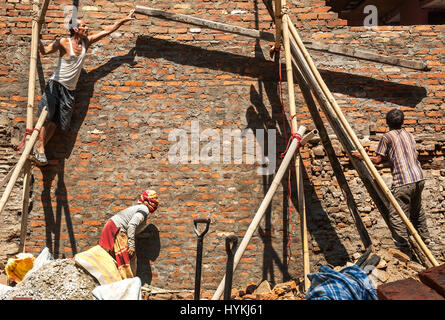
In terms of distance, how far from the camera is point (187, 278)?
4973mm

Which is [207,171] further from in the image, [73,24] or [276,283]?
[73,24]

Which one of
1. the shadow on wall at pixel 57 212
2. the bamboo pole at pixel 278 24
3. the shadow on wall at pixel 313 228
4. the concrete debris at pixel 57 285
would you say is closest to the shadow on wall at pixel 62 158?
the shadow on wall at pixel 57 212

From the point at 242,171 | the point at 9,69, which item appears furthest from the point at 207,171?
the point at 9,69

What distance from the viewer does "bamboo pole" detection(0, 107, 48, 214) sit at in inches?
162

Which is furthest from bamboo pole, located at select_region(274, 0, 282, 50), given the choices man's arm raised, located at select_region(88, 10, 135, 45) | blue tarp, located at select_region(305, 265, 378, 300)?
blue tarp, located at select_region(305, 265, 378, 300)

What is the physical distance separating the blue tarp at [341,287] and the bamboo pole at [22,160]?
318cm

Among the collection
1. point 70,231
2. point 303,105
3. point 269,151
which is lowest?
point 70,231

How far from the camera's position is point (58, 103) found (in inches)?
194

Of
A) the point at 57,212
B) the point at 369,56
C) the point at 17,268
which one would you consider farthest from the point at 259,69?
the point at 17,268

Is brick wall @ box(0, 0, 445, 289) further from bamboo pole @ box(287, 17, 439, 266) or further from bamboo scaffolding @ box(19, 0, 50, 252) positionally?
bamboo pole @ box(287, 17, 439, 266)

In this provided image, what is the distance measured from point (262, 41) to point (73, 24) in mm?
2473

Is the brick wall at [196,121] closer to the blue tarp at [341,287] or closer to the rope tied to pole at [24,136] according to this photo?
the rope tied to pole at [24,136]

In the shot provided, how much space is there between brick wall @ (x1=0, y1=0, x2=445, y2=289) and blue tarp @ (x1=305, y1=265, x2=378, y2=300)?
1.67 m

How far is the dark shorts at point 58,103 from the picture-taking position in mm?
4848
